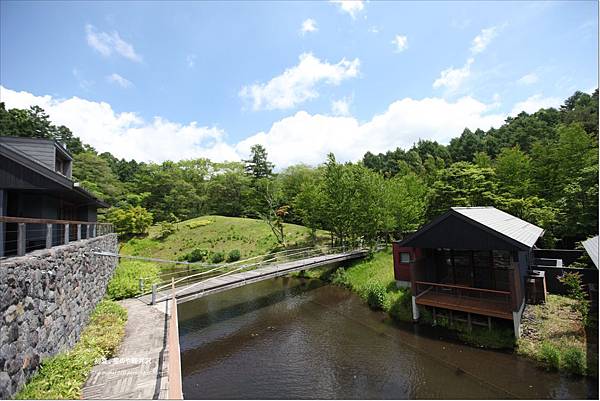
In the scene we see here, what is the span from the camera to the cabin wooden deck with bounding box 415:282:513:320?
10.1 m

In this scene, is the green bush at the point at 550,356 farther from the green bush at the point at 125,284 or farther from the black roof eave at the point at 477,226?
the green bush at the point at 125,284

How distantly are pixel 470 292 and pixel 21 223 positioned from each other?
14.3 meters

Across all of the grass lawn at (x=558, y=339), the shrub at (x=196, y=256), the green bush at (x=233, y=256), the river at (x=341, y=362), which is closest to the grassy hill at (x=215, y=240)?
the shrub at (x=196, y=256)

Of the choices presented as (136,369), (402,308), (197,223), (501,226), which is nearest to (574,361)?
(501,226)

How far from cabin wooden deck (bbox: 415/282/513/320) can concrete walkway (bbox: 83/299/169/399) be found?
944cm

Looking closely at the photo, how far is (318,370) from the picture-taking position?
9273 millimetres

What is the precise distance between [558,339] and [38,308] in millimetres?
13865

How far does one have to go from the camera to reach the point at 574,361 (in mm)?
8125

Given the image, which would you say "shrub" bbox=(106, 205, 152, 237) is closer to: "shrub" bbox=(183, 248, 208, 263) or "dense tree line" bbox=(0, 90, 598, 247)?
"dense tree line" bbox=(0, 90, 598, 247)

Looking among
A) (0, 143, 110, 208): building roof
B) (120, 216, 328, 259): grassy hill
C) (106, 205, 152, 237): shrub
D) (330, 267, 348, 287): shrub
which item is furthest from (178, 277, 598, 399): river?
(106, 205, 152, 237): shrub

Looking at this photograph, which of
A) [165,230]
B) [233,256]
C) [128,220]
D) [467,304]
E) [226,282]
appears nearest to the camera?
[467,304]

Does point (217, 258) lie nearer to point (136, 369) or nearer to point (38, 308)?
point (136, 369)

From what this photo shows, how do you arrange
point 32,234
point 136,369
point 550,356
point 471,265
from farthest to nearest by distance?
point 471,265, point 32,234, point 550,356, point 136,369

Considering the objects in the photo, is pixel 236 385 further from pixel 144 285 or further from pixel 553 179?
pixel 553 179
